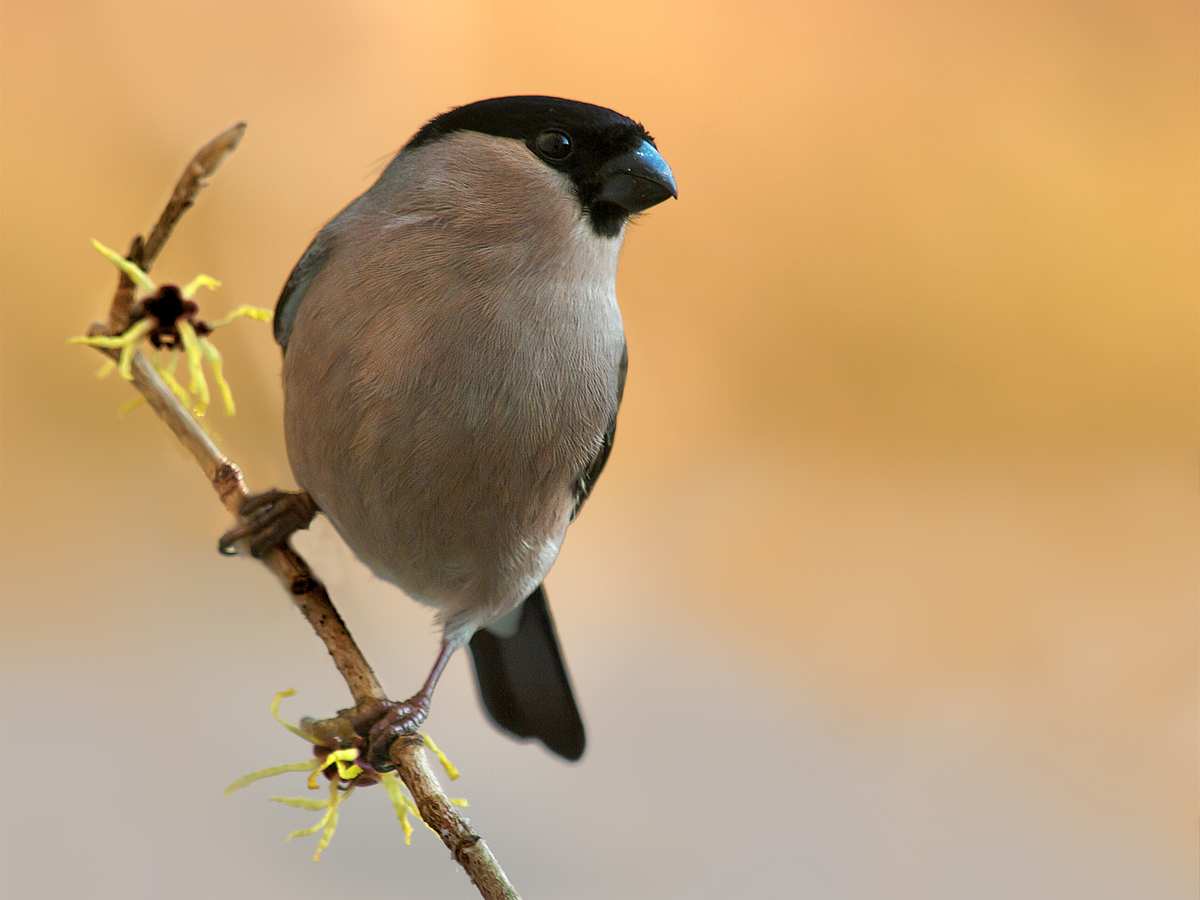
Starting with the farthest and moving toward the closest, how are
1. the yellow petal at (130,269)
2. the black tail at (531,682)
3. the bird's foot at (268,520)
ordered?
1. the black tail at (531,682)
2. the bird's foot at (268,520)
3. the yellow petal at (130,269)

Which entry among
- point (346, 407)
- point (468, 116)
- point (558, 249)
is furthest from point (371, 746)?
point (468, 116)

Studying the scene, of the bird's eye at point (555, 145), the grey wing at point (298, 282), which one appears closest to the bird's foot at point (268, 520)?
the grey wing at point (298, 282)

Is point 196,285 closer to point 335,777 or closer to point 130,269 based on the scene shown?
point 130,269

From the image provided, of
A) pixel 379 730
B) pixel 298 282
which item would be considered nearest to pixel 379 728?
pixel 379 730

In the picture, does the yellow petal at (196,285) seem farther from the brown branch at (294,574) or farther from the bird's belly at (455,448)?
the bird's belly at (455,448)

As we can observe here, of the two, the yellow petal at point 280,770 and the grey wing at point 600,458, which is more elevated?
the grey wing at point 600,458

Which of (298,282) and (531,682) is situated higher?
(298,282)

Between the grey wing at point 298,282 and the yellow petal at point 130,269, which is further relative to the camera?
the grey wing at point 298,282

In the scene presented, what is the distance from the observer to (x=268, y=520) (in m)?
0.84

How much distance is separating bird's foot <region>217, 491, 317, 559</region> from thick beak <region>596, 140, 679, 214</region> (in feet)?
1.29

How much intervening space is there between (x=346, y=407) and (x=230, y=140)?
239 millimetres

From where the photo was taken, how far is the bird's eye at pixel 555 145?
0.75 metres

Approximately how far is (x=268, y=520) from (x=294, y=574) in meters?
0.09

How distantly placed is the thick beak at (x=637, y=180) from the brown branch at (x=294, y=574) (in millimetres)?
289
